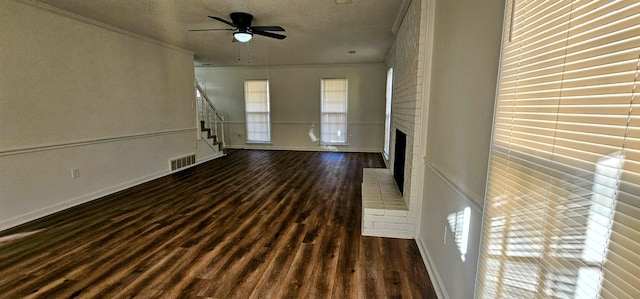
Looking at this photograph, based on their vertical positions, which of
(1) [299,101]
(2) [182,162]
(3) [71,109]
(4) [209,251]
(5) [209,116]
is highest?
(1) [299,101]

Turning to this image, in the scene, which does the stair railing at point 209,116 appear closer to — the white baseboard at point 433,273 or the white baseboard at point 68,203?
the white baseboard at point 68,203

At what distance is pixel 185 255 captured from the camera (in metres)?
2.48

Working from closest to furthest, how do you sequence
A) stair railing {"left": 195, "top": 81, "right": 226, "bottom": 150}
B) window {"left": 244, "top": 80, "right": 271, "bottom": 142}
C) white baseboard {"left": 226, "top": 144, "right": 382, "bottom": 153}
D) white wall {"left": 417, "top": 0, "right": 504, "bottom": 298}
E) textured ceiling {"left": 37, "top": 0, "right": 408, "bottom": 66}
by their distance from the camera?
white wall {"left": 417, "top": 0, "right": 504, "bottom": 298} < textured ceiling {"left": 37, "top": 0, "right": 408, "bottom": 66} < stair railing {"left": 195, "top": 81, "right": 226, "bottom": 150} < white baseboard {"left": 226, "top": 144, "right": 382, "bottom": 153} < window {"left": 244, "top": 80, "right": 271, "bottom": 142}

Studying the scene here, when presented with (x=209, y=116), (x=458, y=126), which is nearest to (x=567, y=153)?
(x=458, y=126)

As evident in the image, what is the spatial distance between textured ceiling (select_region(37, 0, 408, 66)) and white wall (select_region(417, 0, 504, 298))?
4.99 ft

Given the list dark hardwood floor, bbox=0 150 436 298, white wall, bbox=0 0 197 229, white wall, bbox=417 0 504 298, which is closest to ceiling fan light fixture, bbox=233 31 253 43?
white wall, bbox=0 0 197 229

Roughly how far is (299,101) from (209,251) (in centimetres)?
627

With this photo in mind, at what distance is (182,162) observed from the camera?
5902mm

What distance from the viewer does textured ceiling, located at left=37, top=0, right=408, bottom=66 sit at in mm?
3373

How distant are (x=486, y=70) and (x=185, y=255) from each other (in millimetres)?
2728

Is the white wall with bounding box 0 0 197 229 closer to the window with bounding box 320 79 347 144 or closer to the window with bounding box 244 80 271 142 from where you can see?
the window with bounding box 244 80 271 142

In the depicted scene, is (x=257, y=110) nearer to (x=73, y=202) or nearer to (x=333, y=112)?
(x=333, y=112)

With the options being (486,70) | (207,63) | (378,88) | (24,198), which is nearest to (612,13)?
(486,70)

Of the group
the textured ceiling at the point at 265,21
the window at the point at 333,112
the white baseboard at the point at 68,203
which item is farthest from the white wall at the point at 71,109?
the window at the point at 333,112
